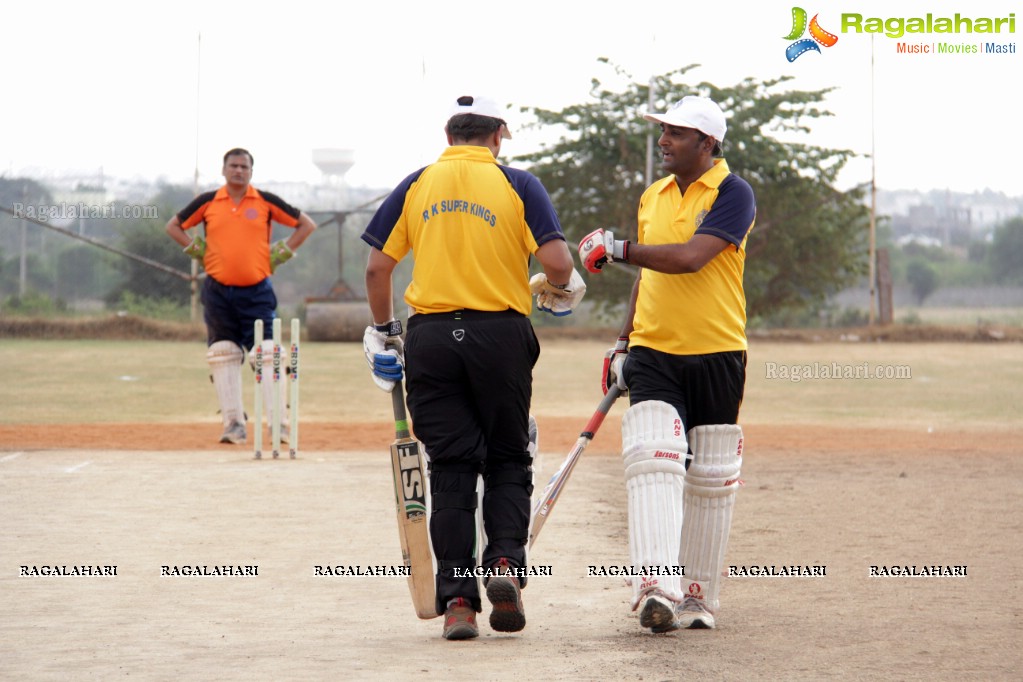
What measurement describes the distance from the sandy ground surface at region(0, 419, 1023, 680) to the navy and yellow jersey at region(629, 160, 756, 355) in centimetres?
110

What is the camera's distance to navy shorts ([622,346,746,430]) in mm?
5418

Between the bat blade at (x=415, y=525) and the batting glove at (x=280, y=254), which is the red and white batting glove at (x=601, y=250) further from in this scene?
the batting glove at (x=280, y=254)

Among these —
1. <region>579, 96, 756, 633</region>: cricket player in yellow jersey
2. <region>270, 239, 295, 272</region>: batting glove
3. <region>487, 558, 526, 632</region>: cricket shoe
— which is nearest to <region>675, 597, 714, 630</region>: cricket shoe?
<region>579, 96, 756, 633</region>: cricket player in yellow jersey

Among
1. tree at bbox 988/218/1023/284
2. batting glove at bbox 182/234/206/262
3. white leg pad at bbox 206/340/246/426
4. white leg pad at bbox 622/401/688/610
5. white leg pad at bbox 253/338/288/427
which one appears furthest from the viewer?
tree at bbox 988/218/1023/284

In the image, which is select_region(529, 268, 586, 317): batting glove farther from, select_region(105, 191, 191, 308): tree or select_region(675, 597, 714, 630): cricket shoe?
select_region(105, 191, 191, 308): tree

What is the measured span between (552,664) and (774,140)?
91.4ft

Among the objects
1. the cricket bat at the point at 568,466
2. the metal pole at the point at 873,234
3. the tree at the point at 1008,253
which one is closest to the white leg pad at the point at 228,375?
the cricket bat at the point at 568,466

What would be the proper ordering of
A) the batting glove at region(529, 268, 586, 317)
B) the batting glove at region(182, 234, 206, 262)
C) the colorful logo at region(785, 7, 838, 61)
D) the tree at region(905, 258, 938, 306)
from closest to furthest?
1. the batting glove at region(529, 268, 586, 317)
2. the batting glove at region(182, 234, 206, 262)
3. the colorful logo at region(785, 7, 838, 61)
4. the tree at region(905, 258, 938, 306)

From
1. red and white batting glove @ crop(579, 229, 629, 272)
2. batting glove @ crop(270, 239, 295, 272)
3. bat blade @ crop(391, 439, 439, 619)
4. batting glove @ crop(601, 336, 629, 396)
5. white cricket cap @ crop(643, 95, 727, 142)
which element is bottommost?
bat blade @ crop(391, 439, 439, 619)

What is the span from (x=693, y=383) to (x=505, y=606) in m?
1.15

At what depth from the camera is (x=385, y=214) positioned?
536cm

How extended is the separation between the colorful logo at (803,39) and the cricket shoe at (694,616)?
2036 centimetres

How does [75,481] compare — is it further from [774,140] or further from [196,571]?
[774,140]

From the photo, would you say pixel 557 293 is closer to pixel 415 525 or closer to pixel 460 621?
pixel 415 525
